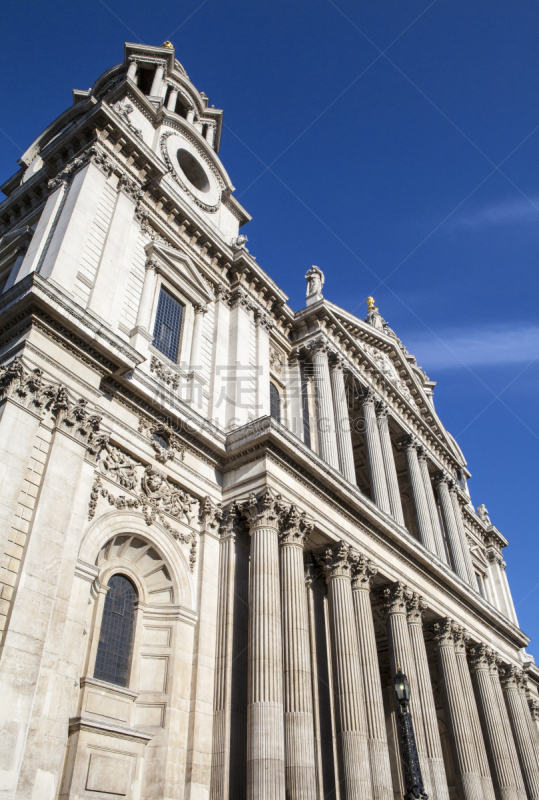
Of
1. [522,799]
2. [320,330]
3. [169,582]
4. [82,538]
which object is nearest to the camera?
[82,538]

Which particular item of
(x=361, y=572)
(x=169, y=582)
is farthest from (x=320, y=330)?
(x=169, y=582)

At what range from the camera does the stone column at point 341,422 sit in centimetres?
2838

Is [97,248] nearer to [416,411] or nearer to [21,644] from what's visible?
[21,644]

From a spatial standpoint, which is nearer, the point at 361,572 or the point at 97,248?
the point at 97,248

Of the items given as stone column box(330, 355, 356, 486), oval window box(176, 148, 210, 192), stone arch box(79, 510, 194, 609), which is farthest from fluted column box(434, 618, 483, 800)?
oval window box(176, 148, 210, 192)

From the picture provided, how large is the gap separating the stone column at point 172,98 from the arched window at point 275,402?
16.9 m

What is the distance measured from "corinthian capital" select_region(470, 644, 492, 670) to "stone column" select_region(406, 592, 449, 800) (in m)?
6.42

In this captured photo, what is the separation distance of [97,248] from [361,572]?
1537 centimetres

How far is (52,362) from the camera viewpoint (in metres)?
17.2

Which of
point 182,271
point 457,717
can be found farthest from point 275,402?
point 457,717

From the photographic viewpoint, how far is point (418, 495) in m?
34.8

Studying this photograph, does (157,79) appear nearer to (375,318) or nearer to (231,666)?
(375,318)

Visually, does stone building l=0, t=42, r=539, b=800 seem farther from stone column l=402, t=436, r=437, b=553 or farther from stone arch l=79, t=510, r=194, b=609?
stone column l=402, t=436, r=437, b=553

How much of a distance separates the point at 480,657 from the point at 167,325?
74.6 ft
